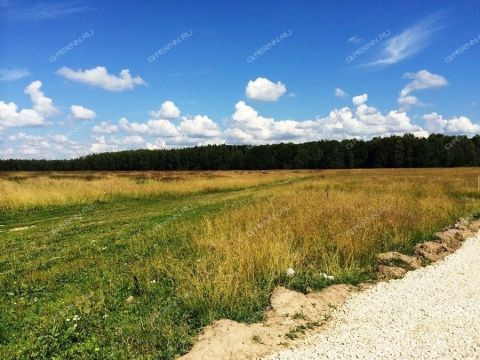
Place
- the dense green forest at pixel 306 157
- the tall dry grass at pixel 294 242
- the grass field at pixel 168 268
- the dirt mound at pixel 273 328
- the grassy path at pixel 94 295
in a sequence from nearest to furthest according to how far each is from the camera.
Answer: the dirt mound at pixel 273 328 → the grassy path at pixel 94 295 → the grass field at pixel 168 268 → the tall dry grass at pixel 294 242 → the dense green forest at pixel 306 157

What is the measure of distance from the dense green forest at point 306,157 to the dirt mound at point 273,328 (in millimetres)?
94997

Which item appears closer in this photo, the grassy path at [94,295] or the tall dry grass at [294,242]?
the grassy path at [94,295]

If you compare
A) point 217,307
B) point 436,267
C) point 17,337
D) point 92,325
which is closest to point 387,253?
point 436,267

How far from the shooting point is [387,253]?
840cm

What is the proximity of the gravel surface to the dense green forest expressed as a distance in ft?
307

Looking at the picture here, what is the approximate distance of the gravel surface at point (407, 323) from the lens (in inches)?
180

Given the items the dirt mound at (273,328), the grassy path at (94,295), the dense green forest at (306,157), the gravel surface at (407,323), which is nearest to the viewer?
the gravel surface at (407,323)

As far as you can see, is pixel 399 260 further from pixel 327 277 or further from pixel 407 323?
pixel 407 323

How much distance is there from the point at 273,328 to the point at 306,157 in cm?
10696

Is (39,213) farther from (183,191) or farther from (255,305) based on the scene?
(255,305)

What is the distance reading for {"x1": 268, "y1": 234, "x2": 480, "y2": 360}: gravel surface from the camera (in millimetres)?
4562

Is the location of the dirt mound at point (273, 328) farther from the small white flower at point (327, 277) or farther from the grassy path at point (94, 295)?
the small white flower at point (327, 277)

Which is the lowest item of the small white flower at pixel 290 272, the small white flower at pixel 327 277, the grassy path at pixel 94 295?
the grassy path at pixel 94 295

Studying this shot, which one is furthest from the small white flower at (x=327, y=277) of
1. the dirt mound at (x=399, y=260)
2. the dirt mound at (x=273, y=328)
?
the dirt mound at (x=399, y=260)
